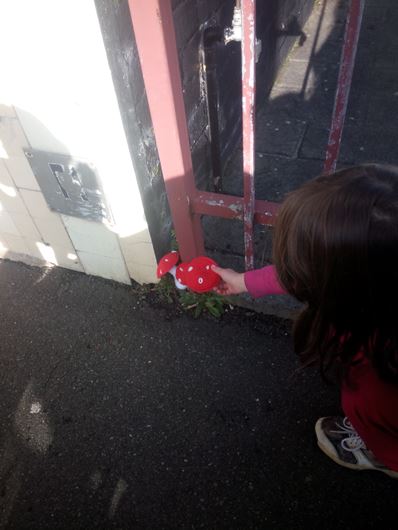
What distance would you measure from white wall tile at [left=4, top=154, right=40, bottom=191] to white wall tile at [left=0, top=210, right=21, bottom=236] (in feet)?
1.14

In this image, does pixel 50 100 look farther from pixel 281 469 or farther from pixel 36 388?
pixel 281 469

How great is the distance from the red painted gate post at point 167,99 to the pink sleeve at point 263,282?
463 mm

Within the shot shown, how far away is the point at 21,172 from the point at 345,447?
1980 mm

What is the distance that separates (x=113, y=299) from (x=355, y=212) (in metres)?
1.76

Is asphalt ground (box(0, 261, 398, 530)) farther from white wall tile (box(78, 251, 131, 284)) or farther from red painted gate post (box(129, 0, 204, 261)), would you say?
red painted gate post (box(129, 0, 204, 261))

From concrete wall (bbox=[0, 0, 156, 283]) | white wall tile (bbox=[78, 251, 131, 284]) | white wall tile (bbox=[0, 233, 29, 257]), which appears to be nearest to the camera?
concrete wall (bbox=[0, 0, 156, 283])

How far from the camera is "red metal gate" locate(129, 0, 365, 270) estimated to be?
49.9 inches

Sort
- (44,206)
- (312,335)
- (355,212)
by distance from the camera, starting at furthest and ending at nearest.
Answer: (44,206)
(312,335)
(355,212)

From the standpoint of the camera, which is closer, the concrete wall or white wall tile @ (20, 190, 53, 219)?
the concrete wall

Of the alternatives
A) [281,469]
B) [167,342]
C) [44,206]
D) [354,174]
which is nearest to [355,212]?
[354,174]

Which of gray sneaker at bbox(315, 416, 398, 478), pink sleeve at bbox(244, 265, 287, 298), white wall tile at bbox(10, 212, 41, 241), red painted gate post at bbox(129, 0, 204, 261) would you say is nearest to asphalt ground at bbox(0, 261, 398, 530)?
gray sneaker at bbox(315, 416, 398, 478)

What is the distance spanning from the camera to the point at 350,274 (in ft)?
3.35

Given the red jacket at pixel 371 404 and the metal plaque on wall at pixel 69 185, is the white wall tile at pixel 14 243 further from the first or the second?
the red jacket at pixel 371 404

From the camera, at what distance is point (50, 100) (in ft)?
5.46
